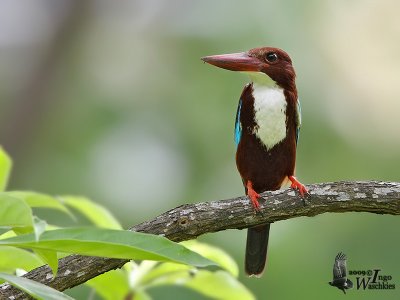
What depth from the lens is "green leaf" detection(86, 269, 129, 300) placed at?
2.73m

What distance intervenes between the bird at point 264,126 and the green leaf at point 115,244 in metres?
2.31

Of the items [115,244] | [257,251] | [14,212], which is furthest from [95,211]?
[257,251]

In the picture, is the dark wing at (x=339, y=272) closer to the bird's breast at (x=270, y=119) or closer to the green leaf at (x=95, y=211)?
the bird's breast at (x=270, y=119)

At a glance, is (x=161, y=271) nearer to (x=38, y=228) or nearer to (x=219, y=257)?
(x=219, y=257)

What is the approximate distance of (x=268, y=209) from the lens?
3152mm

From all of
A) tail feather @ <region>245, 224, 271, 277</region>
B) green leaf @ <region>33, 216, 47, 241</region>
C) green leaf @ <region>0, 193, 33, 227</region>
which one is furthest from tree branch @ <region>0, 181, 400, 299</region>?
tail feather @ <region>245, 224, 271, 277</region>

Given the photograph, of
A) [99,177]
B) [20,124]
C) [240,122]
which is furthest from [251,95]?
[20,124]

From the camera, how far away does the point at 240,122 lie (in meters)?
4.25

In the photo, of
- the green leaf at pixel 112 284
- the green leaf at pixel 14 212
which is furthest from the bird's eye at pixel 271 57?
the green leaf at pixel 14 212

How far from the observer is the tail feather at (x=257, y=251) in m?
4.26

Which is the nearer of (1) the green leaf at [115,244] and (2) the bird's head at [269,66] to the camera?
(1) the green leaf at [115,244]

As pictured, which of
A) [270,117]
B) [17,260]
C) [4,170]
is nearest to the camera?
[17,260]

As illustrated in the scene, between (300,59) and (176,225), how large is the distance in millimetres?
5374

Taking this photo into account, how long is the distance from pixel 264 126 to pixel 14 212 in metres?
2.37
